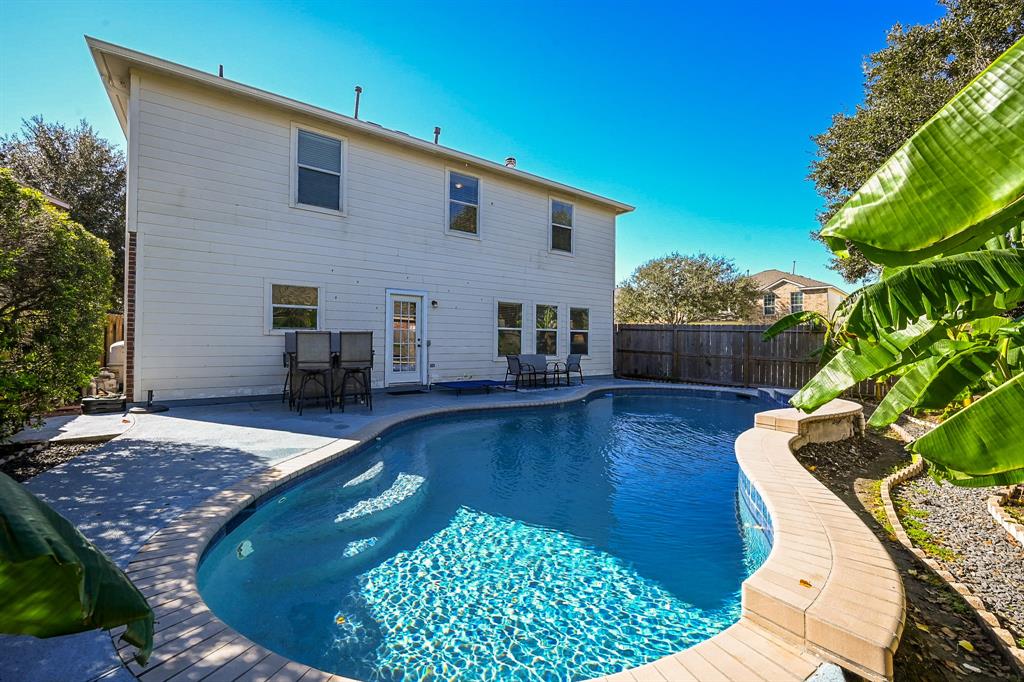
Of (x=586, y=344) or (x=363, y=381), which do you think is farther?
(x=586, y=344)

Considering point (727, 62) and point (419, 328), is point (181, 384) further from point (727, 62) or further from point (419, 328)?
point (727, 62)

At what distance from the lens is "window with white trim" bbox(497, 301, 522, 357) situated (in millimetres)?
12602

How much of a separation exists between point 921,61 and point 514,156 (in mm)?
10473

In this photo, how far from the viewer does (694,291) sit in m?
26.4

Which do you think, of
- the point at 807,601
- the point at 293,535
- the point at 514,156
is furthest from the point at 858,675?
the point at 514,156

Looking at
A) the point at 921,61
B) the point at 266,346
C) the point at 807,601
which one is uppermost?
the point at 921,61

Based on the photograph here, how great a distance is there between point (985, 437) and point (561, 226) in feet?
42.8

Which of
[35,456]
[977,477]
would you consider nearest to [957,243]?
[977,477]

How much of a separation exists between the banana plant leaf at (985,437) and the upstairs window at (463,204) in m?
11.0

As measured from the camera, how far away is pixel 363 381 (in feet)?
29.1

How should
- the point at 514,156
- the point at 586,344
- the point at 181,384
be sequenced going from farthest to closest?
the point at 586,344, the point at 514,156, the point at 181,384

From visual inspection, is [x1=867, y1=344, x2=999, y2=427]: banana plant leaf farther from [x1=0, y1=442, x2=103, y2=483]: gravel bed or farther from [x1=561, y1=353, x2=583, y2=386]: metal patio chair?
[x1=561, y1=353, x2=583, y2=386]: metal patio chair

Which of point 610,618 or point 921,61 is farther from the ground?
point 921,61

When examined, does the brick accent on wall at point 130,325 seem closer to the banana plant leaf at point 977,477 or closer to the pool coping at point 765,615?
the pool coping at point 765,615
